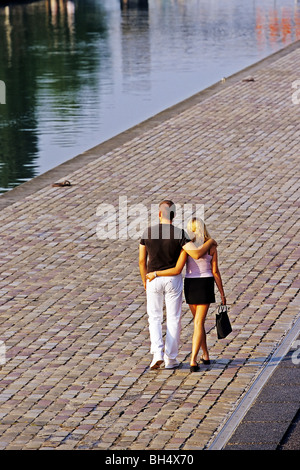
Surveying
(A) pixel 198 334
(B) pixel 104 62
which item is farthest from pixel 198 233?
(B) pixel 104 62

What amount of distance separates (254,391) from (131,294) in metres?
3.21

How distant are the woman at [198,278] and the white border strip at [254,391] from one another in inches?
24.9

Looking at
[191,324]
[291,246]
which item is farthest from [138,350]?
[291,246]

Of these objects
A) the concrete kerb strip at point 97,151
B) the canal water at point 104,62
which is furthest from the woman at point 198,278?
the canal water at point 104,62

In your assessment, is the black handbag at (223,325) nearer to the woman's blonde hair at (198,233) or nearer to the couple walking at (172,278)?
the couple walking at (172,278)

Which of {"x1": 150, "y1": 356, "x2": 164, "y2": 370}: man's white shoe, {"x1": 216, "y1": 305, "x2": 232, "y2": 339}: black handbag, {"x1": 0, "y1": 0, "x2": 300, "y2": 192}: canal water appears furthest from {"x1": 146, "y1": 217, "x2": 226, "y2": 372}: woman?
{"x1": 0, "y1": 0, "x2": 300, "y2": 192}: canal water

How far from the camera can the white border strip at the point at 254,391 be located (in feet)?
26.9

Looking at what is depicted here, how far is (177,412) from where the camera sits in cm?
882

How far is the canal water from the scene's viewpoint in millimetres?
24469

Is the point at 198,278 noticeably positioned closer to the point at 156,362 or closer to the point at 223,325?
the point at 223,325

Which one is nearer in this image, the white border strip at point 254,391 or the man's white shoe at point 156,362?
the white border strip at point 254,391

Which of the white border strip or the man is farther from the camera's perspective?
the man

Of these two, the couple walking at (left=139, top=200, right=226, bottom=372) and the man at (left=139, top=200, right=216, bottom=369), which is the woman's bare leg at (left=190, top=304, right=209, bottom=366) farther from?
the man at (left=139, top=200, right=216, bottom=369)
